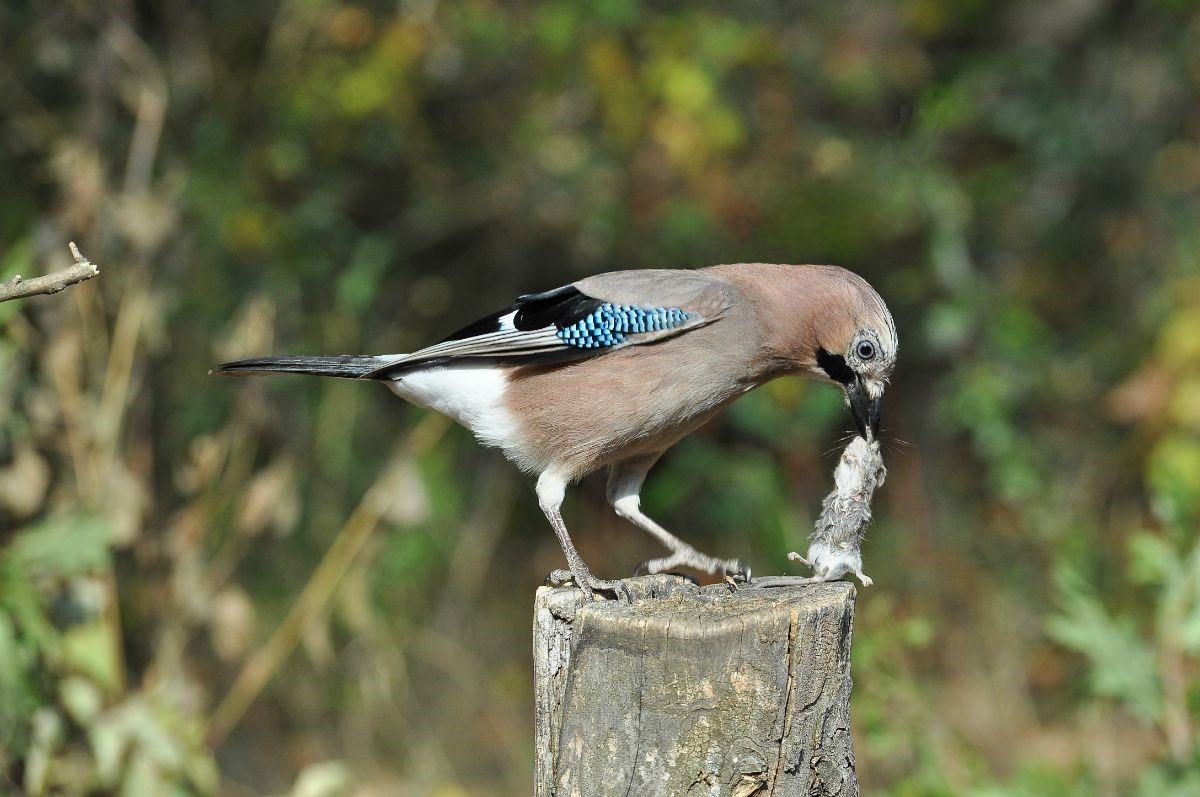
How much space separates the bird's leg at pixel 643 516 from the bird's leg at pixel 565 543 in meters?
0.29

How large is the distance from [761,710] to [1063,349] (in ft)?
22.4

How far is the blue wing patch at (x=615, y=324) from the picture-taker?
177 inches

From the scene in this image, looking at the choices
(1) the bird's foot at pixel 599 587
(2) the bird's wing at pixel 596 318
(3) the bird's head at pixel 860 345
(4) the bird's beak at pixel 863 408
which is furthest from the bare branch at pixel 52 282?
(4) the bird's beak at pixel 863 408

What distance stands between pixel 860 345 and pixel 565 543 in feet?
3.81

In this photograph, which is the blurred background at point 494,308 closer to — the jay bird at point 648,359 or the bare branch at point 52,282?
the jay bird at point 648,359

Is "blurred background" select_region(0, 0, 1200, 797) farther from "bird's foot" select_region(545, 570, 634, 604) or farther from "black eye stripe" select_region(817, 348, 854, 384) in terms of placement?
"bird's foot" select_region(545, 570, 634, 604)

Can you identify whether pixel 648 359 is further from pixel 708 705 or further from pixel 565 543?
pixel 708 705

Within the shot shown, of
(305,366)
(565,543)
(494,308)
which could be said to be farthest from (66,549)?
(494,308)

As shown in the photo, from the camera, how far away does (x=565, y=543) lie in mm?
4438

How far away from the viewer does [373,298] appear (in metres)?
8.11

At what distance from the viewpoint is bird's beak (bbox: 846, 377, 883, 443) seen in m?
4.46

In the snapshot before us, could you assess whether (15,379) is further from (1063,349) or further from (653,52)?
(1063,349)

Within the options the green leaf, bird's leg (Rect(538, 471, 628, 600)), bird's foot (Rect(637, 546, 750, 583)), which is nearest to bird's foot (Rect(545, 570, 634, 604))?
bird's leg (Rect(538, 471, 628, 600))

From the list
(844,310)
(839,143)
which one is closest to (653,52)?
(839,143)
